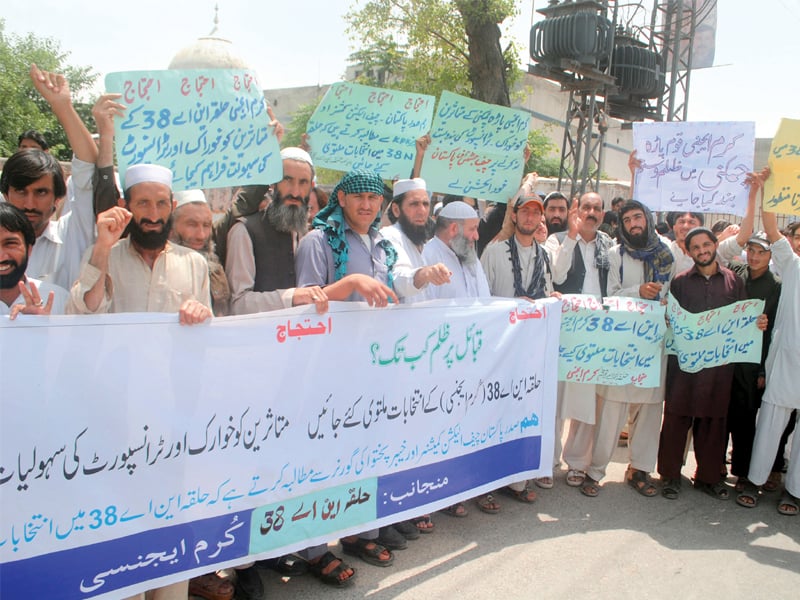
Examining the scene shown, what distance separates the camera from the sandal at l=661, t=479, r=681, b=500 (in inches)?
169

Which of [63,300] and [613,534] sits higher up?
[63,300]

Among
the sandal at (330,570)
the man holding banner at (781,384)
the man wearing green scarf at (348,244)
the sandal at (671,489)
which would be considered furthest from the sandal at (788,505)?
the man wearing green scarf at (348,244)

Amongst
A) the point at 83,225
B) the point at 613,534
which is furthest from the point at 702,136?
the point at 83,225

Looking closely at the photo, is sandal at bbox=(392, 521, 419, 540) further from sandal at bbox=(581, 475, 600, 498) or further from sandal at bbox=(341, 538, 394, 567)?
sandal at bbox=(581, 475, 600, 498)

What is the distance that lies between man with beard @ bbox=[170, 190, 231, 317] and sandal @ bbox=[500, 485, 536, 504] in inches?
87.0

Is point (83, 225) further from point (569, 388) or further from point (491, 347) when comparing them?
point (569, 388)

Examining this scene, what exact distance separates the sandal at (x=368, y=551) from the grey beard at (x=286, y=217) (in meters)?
1.59

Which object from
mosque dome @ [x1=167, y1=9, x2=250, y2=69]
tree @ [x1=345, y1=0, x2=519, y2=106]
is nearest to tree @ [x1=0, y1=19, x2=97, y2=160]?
mosque dome @ [x1=167, y1=9, x2=250, y2=69]

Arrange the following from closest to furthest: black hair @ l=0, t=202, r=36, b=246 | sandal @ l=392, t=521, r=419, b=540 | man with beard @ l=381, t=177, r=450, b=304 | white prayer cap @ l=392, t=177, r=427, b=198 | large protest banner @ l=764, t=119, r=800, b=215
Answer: black hair @ l=0, t=202, r=36, b=246 → sandal @ l=392, t=521, r=419, b=540 → man with beard @ l=381, t=177, r=450, b=304 → white prayer cap @ l=392, t=177, r=427, b=198 → large protest banner @ l=764, t=119, r=800, b=215

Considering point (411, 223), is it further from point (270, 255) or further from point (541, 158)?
point (541, 158)

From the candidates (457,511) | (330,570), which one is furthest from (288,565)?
(457,511)

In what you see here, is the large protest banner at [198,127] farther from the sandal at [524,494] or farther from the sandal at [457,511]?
the sandal at [524,494]

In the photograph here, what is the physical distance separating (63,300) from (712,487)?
4.03 m

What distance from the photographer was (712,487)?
14.3ft
